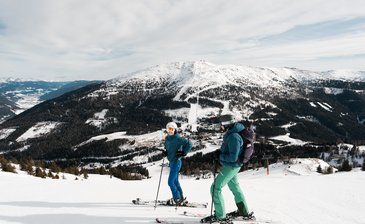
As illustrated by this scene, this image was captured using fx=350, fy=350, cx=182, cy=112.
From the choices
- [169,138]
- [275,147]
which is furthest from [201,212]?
[275,147]

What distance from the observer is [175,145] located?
11648 mm

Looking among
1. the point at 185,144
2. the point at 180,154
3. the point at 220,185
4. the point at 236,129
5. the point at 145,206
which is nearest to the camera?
the point at 236,129

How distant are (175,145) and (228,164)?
9.66ft

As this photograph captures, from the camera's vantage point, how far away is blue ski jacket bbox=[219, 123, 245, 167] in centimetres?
876

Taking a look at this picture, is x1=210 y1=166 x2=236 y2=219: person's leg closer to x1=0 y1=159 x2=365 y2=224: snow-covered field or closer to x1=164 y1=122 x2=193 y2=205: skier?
x1=0 y1=159 x2=365 y2=224: snow-covered field

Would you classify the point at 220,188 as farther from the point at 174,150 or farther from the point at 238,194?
the point at 174,150

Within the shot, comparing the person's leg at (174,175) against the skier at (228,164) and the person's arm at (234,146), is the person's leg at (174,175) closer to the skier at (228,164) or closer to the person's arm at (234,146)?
the skier at (228,164)

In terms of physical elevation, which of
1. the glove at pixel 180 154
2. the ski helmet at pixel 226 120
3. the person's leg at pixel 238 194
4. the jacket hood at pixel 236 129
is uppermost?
the ski helmet at pixel 226 120

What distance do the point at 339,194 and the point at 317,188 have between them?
1.95 m

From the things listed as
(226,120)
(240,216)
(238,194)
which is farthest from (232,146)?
(240,216)

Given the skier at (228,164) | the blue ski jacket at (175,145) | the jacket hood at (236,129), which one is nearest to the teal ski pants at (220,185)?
the skier at (228,164)

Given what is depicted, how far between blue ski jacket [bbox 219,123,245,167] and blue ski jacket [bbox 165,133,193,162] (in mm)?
2399

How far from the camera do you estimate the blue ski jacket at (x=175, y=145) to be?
1153cm

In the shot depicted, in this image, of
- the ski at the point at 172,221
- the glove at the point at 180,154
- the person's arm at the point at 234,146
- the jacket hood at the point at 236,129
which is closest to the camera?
the person's arm at the point at 234,146
